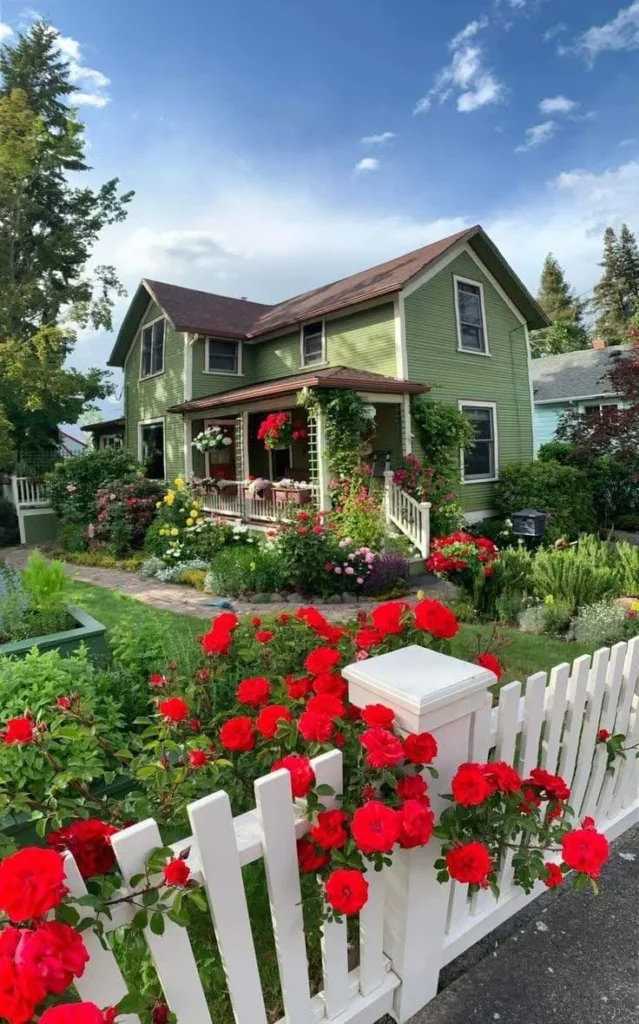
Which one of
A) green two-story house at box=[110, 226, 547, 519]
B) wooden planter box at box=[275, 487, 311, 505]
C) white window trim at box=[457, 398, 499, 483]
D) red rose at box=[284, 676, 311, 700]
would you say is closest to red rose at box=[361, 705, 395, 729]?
red rose at box=[284, 676, 311, 700]

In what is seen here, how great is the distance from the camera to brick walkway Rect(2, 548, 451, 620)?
277 inches

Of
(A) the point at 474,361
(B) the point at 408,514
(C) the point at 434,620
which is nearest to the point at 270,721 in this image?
(C) the point at 434,620

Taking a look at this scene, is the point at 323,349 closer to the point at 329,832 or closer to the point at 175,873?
the point at 329,832

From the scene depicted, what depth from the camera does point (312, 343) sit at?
512 inches

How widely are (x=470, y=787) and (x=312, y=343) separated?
12.7 m

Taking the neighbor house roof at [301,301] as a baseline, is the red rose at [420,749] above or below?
below

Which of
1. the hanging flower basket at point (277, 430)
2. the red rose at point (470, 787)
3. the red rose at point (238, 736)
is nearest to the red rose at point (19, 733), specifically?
the red rose at point (238, 736)

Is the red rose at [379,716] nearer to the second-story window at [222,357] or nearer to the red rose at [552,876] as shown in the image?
the red rose at [552,876]

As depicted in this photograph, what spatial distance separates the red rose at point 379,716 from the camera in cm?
142

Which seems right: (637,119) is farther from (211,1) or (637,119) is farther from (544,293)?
(544,293)

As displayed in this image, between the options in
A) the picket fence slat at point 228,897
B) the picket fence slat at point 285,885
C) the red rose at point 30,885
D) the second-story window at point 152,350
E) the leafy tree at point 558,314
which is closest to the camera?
the red rose at point 30,885

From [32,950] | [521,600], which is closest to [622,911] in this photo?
[32,950]

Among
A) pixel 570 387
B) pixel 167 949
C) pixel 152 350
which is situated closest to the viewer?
pixel 167 949

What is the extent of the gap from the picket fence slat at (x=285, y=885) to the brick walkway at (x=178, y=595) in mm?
5262
